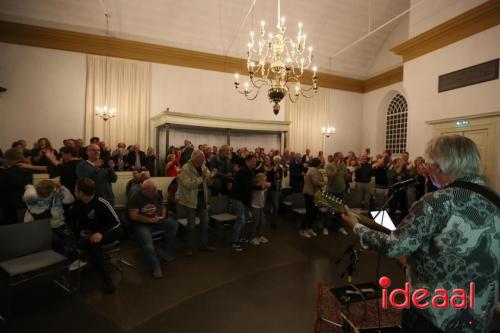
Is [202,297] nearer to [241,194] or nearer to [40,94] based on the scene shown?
[241,194]

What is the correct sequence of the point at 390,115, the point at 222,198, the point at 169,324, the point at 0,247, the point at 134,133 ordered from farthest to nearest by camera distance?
the point at 390,115
the point at 134,133
the point at 222,198
the point at 0,247
the point at 169,324

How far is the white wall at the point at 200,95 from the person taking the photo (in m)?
9.62

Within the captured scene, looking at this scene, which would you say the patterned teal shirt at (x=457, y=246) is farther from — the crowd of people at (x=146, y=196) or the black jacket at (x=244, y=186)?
the black jacket at (x=244, y=186)

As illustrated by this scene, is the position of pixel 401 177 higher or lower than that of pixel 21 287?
higher

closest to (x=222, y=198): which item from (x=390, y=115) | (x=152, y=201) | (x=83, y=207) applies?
(x=152, y=201)

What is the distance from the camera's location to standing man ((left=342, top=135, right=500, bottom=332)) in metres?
1.12

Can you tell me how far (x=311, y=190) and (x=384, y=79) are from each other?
9.42m

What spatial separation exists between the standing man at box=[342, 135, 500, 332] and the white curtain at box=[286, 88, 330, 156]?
10.5 metres

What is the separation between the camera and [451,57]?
797cm

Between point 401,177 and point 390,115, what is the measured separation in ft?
22.5

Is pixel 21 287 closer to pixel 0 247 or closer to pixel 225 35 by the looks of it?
pixel 0 247

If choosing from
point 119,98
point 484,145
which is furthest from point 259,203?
point 119,98

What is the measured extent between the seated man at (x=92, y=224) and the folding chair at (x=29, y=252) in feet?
0.90

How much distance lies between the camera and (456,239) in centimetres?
112
